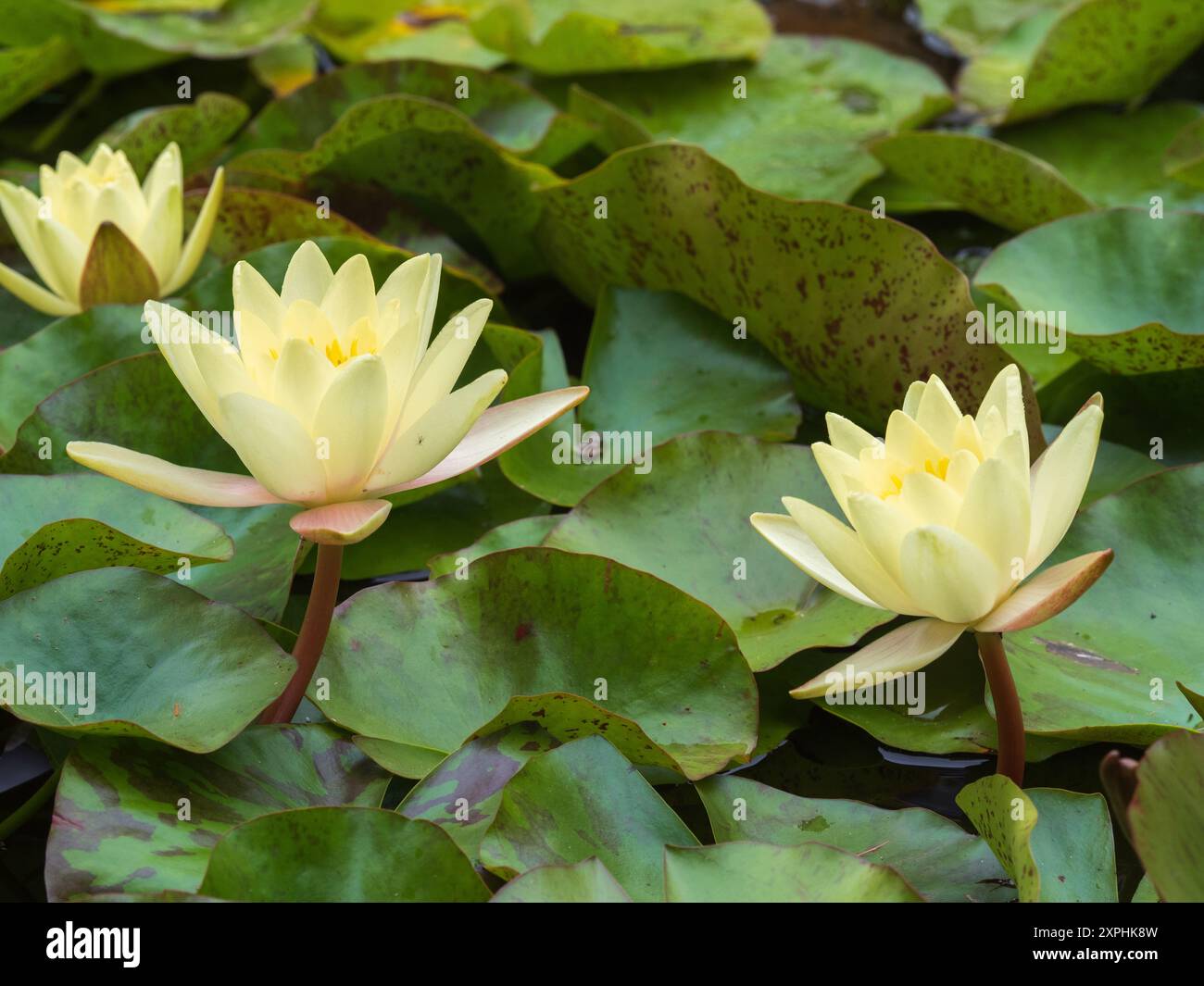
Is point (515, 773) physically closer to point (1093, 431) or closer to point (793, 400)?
point (1093, 431)

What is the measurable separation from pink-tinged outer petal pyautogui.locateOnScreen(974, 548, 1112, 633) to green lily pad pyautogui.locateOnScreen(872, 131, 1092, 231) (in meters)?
0.97

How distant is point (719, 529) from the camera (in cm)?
136

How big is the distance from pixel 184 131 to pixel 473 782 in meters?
1.51

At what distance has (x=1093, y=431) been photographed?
0.99m

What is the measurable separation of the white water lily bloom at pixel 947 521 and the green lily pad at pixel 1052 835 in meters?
0.13

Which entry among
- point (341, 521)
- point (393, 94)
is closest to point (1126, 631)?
point (341, 521)

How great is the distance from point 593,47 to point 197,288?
1032 mm

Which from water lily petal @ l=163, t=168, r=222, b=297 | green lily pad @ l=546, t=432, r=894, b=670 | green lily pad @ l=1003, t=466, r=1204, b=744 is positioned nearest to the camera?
green lily pad @ l=1003, t=466, r=1204, b=744

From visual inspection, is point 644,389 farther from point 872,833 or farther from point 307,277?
point 872,833

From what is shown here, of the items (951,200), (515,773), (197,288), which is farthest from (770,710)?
(951,200)

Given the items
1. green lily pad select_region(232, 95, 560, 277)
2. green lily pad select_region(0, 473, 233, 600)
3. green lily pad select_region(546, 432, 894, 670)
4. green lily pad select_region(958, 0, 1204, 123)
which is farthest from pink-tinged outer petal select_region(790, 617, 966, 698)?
green lily pad select_region(958, 0, 1204, 123)

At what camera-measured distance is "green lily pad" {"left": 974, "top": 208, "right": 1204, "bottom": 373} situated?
1524mm

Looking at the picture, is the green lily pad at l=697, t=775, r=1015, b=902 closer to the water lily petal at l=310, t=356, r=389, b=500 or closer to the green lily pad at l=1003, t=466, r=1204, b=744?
the green lily pad at l=1003, t=466, r=1204, b=744

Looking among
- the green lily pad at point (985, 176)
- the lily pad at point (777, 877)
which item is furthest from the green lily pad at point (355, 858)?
the green lily pad at point (985, 176)
